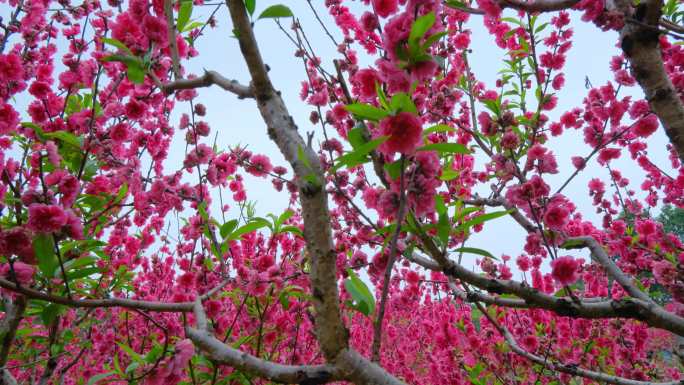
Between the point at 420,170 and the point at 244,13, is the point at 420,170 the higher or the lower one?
the lower one

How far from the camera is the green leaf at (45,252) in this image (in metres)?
1.34

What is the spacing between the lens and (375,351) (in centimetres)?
112

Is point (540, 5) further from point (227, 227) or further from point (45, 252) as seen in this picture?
point (45, 252)

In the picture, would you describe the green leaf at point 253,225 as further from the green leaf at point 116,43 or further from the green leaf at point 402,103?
the green leaf at point 402,103

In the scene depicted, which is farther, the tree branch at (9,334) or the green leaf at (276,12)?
the tree branch at (9,334)

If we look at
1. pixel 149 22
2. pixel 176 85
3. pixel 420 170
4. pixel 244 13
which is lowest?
pixel 420 170

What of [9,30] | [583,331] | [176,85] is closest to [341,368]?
[176,85]

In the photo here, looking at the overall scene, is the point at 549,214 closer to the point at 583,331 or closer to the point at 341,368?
the point at 341,368

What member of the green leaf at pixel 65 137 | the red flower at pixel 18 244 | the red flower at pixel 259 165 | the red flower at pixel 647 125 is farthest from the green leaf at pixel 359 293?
the red flower at pixel 647 125

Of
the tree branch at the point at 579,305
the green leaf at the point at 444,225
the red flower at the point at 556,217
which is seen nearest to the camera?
the green leaf at the point at 444,225

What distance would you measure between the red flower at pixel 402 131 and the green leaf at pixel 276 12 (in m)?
0.67

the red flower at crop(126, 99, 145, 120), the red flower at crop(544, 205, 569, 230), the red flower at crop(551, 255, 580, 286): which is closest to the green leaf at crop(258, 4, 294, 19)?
the red flower at crop(544, 205, 569, 230)

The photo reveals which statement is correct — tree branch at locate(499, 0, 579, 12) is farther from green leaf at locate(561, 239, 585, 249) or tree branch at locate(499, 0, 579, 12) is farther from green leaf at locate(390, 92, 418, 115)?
green leaf at locate(390, 92, 418, 115)

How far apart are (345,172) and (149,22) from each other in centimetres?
239
